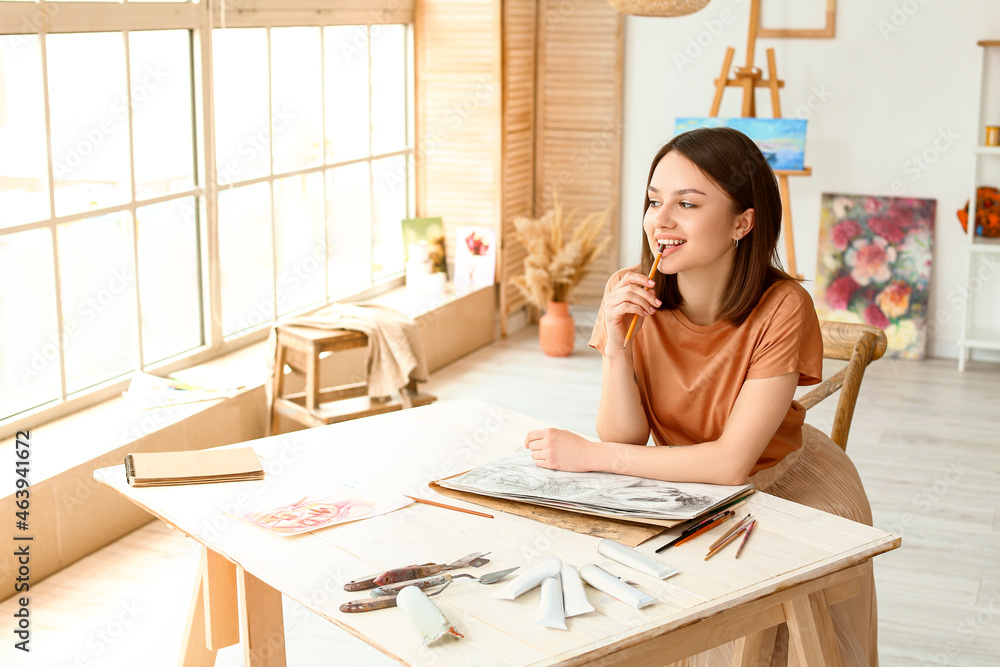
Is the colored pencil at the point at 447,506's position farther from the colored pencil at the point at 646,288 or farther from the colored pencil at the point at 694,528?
the colored pencil at the point at 646,288

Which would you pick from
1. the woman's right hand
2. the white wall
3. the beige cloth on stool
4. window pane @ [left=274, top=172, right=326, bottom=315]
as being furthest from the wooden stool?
the white wall

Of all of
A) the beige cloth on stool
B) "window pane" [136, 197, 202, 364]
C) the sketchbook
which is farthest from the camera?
the beige cloth on stool

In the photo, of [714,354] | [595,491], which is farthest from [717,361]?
[595,491]

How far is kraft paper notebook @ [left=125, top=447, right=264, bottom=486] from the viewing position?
5.69ft

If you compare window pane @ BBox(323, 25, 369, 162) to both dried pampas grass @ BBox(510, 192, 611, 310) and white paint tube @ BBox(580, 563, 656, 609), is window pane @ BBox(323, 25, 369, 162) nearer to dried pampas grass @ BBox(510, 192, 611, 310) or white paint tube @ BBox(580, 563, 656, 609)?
dried pampas grass @ BBox(510, 192, 611, 310)

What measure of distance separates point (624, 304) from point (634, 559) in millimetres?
566

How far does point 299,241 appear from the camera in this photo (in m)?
4.64

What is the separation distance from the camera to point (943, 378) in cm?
516

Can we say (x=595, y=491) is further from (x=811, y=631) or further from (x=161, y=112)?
(x=161, y=112)

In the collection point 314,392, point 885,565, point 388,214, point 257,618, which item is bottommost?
point 885,565

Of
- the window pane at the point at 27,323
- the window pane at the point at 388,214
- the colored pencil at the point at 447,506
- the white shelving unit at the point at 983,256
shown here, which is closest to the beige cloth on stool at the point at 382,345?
the window pane at the point at 27,323

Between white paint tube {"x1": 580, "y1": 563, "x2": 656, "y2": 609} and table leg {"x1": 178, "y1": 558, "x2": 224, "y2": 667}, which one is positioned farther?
table leg {"x1": 178, "y1": 558, "x2": 224, "y2": 667}

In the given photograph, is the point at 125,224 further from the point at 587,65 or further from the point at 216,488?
the point at 587,65

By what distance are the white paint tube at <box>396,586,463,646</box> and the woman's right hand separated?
2.39 feet
